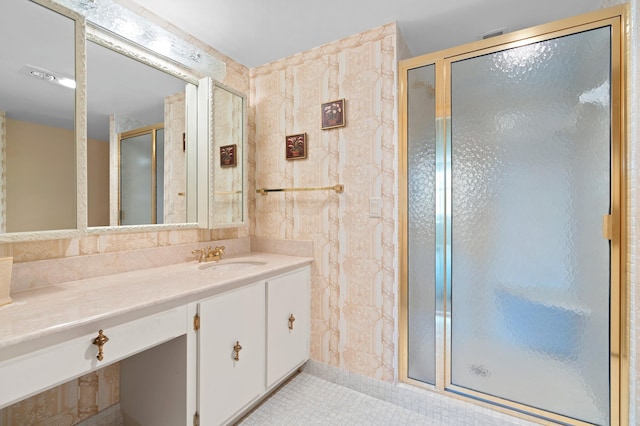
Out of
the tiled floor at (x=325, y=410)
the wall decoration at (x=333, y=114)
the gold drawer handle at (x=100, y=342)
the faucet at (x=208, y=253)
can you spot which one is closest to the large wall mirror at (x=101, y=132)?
the faucet at (x=208, y=253)

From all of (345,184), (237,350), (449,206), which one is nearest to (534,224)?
(449,206)

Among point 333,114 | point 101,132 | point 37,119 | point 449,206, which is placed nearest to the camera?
point 37,119

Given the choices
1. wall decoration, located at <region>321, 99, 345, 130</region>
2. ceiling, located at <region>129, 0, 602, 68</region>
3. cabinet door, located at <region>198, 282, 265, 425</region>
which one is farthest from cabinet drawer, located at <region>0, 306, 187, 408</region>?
ceiling, located at <region>129, 0, 602, 68</region>

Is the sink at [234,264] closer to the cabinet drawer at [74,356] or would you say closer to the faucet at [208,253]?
the faucet at [208,253]

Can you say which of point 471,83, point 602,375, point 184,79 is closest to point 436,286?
point 602,375

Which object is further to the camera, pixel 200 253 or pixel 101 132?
pixel 200 253

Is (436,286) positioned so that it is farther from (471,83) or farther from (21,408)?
(21,408)

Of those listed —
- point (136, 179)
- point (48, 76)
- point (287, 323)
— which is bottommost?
point (287, 323)

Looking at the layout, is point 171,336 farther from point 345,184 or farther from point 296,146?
point 296,146

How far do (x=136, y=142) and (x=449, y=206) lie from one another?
179cm

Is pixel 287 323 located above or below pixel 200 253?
below

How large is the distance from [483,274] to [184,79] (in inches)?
83.2

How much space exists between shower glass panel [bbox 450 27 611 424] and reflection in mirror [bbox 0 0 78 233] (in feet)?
6.26

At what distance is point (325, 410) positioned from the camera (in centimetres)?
162
